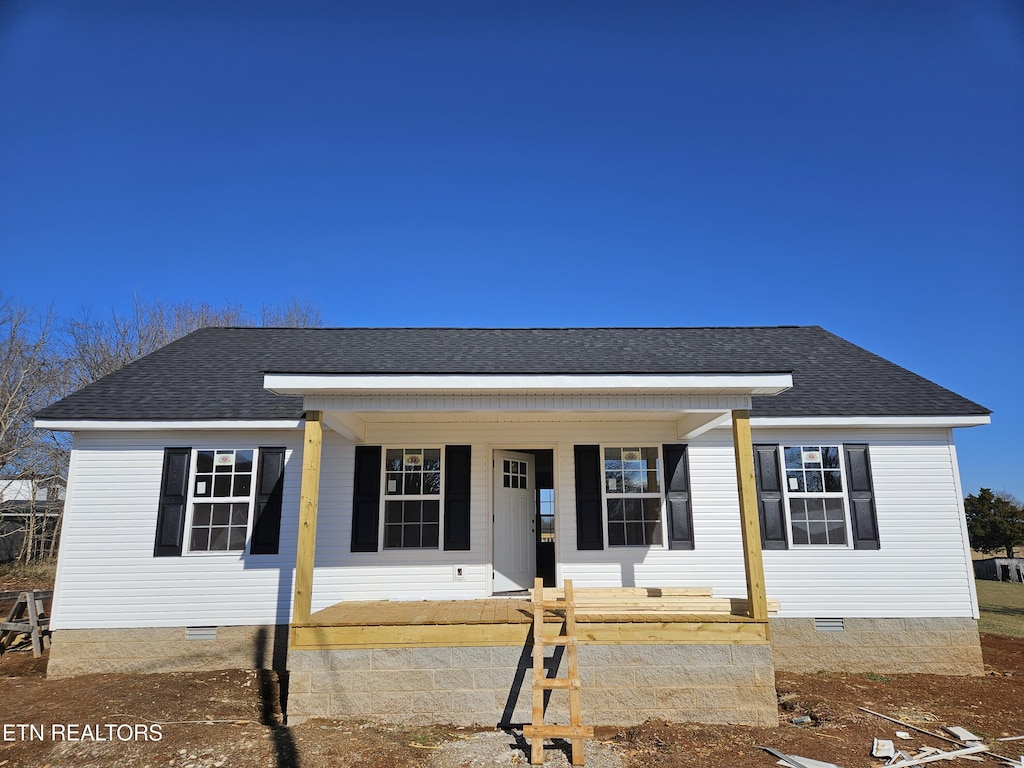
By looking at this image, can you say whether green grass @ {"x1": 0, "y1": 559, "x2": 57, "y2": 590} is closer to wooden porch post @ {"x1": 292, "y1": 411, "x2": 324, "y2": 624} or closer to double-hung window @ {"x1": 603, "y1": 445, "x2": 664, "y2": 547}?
wooden porch post @ {"x1": 292, "y1": 411, "x2": 324, "y2": 624}

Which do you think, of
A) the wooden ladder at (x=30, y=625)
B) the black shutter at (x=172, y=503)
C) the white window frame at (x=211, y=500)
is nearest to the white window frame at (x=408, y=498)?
the white window frame at (x=211, y=500)

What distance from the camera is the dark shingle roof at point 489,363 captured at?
7.50 metres

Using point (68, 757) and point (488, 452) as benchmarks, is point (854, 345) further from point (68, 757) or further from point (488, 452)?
point (68, 757)

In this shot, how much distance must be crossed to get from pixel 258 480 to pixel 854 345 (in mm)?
10129

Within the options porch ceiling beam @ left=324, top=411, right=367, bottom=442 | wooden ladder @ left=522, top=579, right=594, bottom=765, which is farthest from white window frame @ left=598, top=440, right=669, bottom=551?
porch ceiling beam @ left=324, top=411, right=367, bottom=442

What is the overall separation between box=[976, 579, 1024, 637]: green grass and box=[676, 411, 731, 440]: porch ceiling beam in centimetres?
802

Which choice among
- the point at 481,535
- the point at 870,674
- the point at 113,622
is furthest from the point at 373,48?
the point at 870,674

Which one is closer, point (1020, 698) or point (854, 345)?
point (1020, 698)

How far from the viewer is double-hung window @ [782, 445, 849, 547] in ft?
25.1

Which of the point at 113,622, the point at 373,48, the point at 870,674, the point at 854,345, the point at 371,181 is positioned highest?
the point at 373,48

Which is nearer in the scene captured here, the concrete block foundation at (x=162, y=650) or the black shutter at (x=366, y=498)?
the concrete block foundation at (x=162, y=650)

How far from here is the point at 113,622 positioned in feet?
23.6

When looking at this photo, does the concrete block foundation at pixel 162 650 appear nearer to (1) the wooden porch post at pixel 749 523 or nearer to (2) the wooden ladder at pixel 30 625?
(2) the wooden ladder at pixel 30 625

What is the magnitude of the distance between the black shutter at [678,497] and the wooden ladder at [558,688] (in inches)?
101
